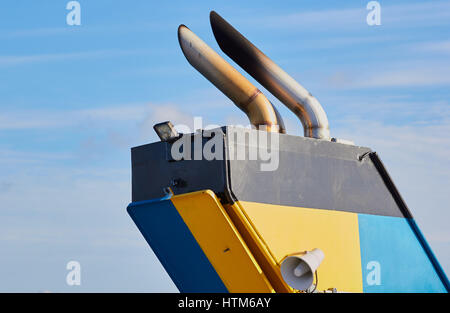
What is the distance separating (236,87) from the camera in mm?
10234

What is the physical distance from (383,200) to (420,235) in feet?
2.62

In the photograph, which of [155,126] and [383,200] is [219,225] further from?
[383,200]

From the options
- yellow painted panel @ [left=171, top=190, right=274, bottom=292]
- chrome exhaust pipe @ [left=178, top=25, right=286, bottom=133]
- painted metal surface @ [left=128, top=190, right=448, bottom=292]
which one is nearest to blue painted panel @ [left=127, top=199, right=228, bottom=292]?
painted metal surface @ [left=128, top=190, right=448, bottom=292]

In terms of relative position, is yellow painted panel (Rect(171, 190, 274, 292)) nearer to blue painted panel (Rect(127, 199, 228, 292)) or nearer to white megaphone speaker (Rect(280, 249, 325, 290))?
blue painted panel (Rect(127, 199, 228, 292))

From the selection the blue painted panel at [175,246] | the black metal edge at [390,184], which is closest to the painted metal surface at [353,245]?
the black metal edge at [390,184]

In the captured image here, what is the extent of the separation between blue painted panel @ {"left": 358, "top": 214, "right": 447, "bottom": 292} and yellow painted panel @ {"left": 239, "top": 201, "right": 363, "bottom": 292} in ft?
0.58

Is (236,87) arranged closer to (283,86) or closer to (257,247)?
(283,86)

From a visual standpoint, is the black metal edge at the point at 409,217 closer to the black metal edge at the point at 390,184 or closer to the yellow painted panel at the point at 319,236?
the black metal edge at the point at 390,184

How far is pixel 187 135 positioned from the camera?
31.9 feet

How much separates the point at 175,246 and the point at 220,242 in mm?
791

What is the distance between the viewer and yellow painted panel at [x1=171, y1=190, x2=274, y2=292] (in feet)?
29.9

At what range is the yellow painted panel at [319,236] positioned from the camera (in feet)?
30.3

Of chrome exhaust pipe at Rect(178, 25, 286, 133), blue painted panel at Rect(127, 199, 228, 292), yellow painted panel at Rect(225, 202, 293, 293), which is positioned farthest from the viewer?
chrome exhaust pipe at Rect(178, 25, 286, 133)
